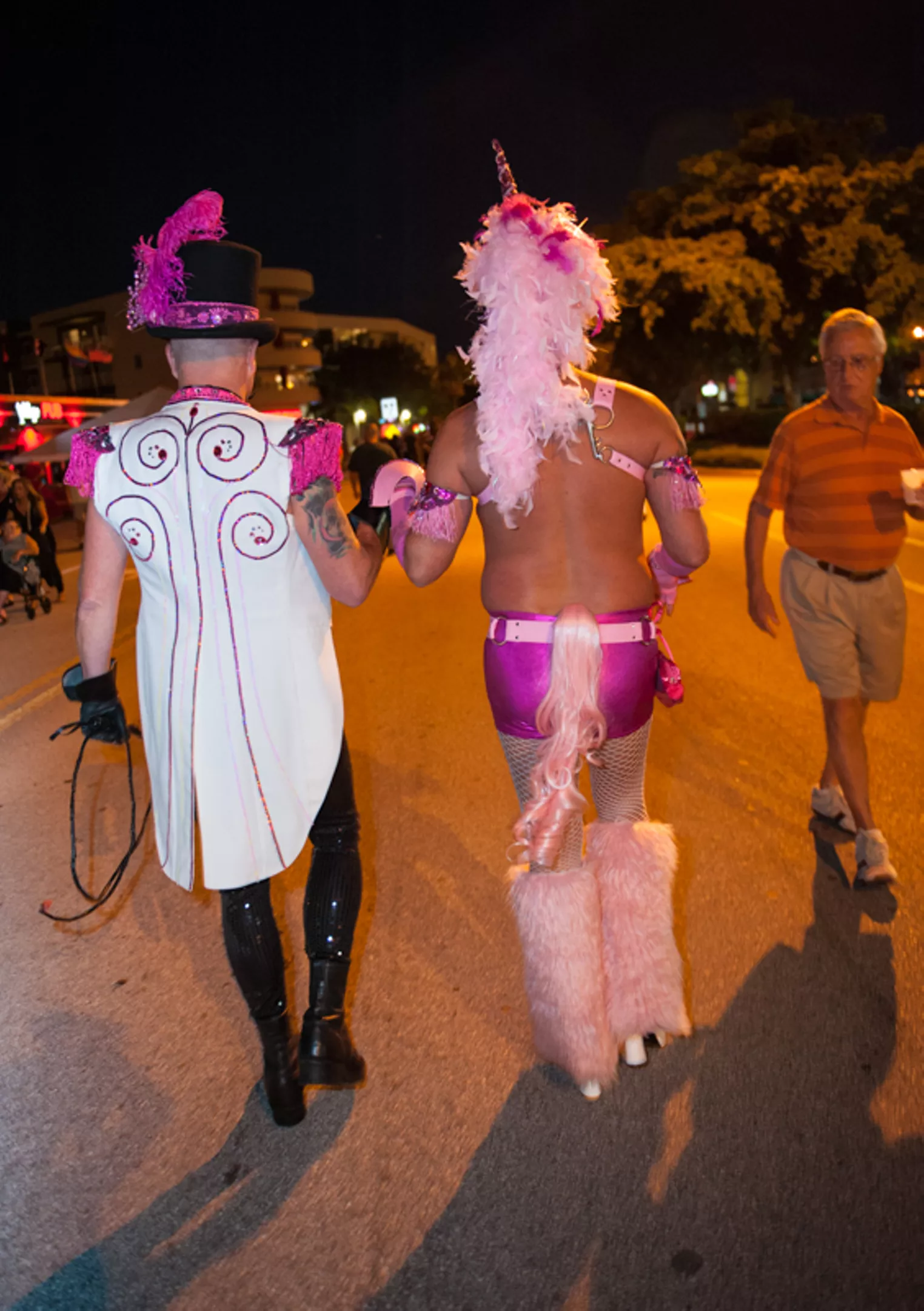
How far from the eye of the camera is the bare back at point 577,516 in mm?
2432

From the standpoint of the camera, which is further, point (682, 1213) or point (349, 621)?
point (349, 621)

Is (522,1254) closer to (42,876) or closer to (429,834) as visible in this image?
(429,834)

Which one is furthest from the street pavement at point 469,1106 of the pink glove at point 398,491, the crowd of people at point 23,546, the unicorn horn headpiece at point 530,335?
the crowd of people at point 23,546

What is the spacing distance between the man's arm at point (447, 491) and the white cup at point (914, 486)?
188 centimetres

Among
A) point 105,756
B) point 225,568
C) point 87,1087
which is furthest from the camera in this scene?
point 105,756

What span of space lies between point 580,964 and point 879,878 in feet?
5.11

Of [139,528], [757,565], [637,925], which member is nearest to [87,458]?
[139,528]

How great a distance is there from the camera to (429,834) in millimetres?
4508

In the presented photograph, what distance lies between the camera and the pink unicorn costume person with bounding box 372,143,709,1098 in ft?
7.84

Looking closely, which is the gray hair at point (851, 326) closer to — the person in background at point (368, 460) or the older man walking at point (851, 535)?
the older man walking at point (851, 535)

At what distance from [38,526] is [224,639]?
422 inches

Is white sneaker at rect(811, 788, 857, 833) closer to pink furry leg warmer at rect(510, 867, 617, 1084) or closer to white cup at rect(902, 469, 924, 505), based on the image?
white cup at rect(902, 469, 924, 505)

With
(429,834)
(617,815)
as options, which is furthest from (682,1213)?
(429,834)

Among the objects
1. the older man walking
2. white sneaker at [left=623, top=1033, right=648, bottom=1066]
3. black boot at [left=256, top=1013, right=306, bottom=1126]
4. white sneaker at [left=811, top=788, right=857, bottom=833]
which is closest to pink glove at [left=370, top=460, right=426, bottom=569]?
black boot at [left=256, top=1013, right=306, bottom=1126]
